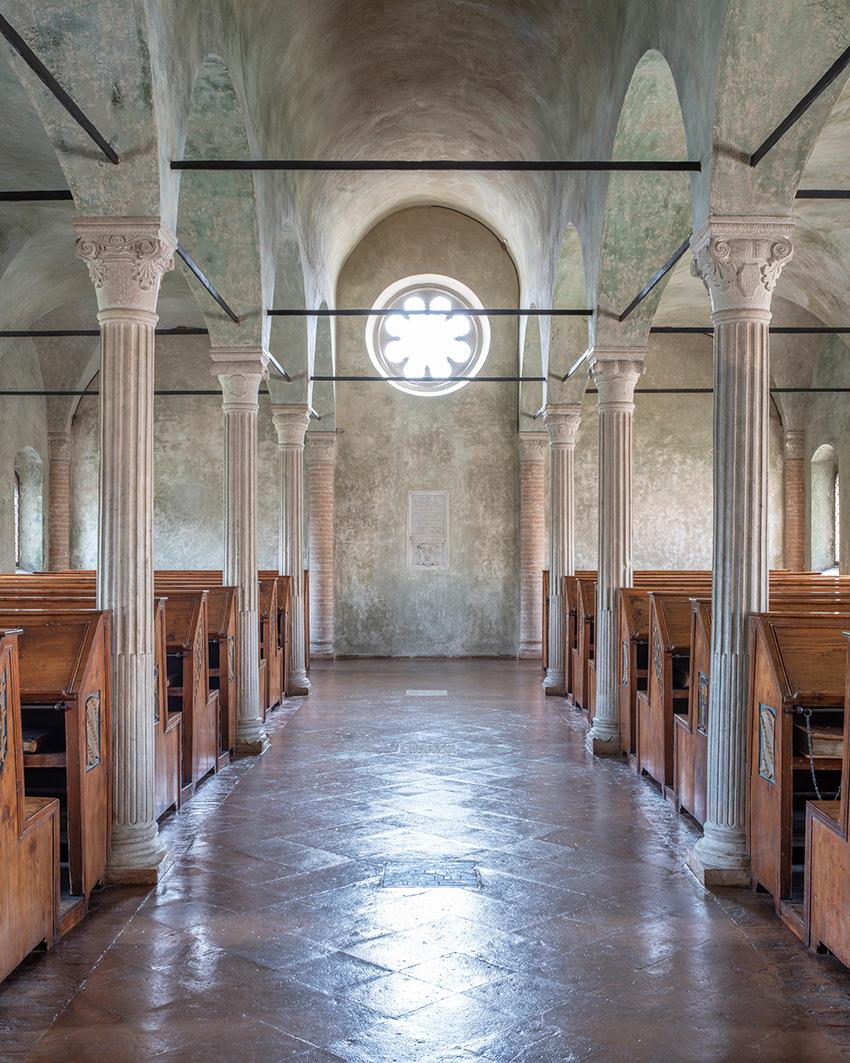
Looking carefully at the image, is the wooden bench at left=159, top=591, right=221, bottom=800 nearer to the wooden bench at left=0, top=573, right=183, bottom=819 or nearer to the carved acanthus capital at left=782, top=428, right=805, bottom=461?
the wooden bench at left=0, top=573, right=183, bottom=819

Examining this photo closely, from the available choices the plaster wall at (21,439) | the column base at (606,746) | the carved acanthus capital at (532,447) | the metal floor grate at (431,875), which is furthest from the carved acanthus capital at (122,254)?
the carved acanthus capital at (532,447)

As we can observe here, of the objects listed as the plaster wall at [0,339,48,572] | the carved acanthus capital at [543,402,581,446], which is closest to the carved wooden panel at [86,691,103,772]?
the carved acanthus capital at [543,402,581,446]

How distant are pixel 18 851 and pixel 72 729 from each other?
956 millimetres

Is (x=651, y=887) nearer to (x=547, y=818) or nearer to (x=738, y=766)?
(x=738, y=766)

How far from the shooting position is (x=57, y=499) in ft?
62.7

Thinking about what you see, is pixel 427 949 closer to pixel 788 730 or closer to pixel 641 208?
pixel 788 730

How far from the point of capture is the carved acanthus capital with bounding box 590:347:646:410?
31.9 ft

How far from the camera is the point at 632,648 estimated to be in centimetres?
880

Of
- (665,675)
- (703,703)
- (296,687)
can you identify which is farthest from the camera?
(296,687)

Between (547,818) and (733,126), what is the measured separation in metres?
4.50

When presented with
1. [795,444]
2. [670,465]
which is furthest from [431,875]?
[795,444]

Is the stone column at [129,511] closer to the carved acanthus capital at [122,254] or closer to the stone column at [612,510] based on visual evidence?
the carved acanthus capital at [122,254]

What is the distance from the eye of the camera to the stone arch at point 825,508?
740 inches

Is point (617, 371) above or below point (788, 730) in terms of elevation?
above
